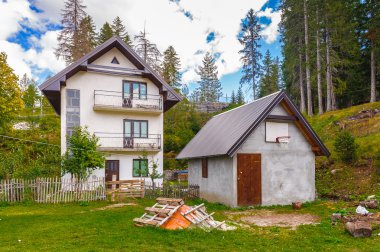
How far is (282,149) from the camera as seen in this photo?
1809 cm

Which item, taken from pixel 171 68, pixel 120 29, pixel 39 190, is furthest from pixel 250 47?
pixel 39 190

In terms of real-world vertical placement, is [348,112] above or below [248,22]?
below

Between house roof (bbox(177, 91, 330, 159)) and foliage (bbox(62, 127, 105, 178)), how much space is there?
6442 millimetres

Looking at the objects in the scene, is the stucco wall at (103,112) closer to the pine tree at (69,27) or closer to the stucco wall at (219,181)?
the stucco wall at (219,181)

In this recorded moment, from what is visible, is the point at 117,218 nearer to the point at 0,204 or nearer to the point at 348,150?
the point at 0,204

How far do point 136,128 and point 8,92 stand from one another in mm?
12383

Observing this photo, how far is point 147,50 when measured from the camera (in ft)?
163

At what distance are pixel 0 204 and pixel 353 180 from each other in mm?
21314

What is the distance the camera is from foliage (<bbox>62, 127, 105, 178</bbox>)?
805 inches

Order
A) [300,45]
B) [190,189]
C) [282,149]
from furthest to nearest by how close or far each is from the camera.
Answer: [300,45]
[190,189]
[282,149]

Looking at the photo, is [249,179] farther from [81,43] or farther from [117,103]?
[81,43]

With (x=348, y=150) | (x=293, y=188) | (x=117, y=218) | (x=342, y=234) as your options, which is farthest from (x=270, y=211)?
(x=348, y=150)

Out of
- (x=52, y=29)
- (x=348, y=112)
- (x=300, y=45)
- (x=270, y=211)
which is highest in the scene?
(x=52, y=29)

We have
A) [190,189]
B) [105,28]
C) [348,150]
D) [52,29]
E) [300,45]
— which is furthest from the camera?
[105,28]
